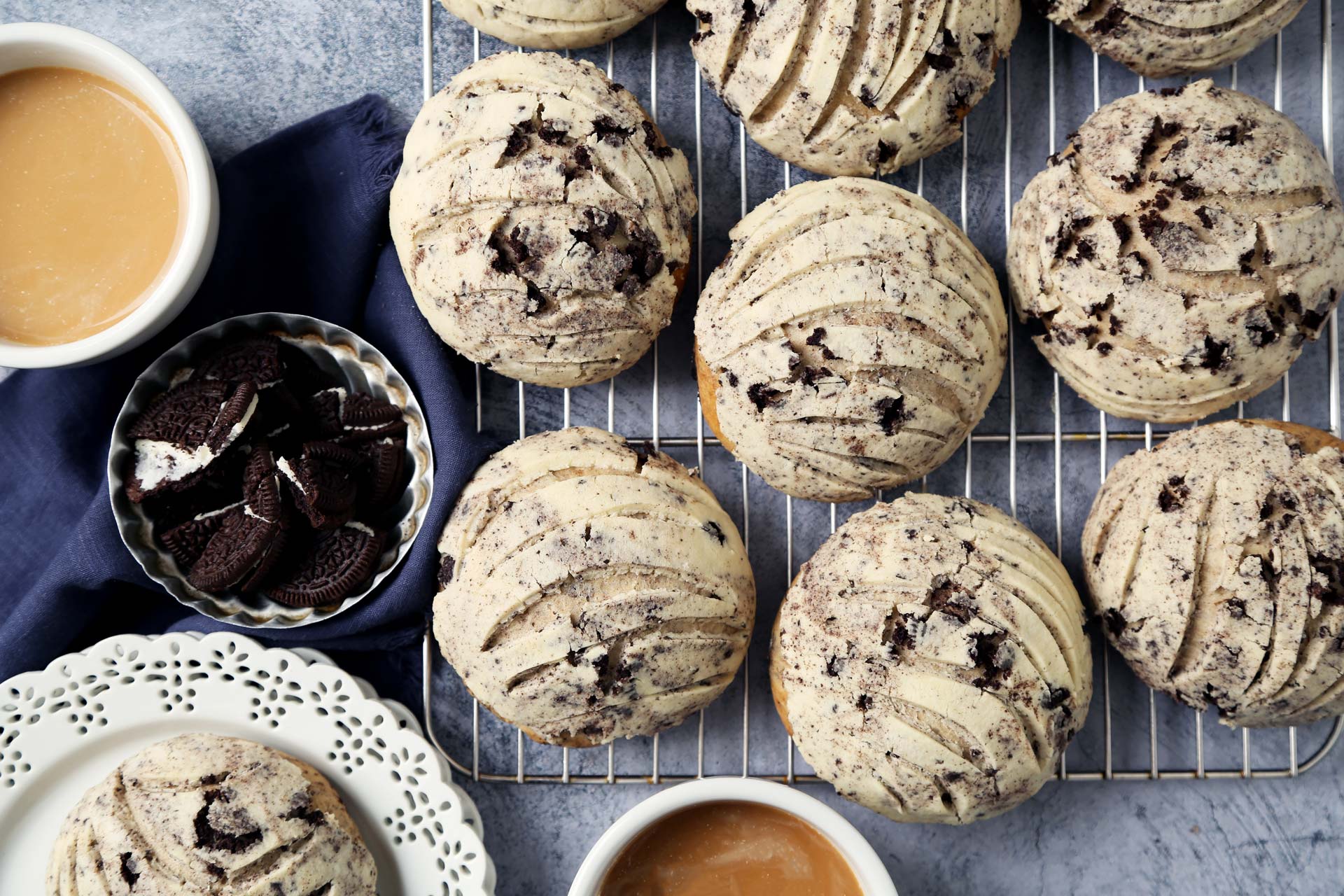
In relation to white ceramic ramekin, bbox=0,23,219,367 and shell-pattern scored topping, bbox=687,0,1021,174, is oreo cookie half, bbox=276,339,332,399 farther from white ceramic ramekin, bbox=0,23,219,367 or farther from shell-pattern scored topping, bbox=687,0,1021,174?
shell-pattern scored topping, bbox=687,0,1021,174

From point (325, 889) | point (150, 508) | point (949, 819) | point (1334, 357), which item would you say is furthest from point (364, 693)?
point (1334, 357)

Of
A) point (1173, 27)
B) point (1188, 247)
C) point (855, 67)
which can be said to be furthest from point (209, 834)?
point (1173, 27)

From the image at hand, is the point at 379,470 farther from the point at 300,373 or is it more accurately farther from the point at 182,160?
the point at 182,160

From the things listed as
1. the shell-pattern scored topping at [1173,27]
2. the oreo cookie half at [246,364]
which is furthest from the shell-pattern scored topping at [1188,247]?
the oreo cookie half at [246,364]

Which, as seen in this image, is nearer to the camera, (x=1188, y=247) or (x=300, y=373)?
(x=1188, y=247)

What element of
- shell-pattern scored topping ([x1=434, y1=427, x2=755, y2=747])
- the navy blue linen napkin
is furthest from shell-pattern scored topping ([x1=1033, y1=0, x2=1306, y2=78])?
the navy blue linen napkin

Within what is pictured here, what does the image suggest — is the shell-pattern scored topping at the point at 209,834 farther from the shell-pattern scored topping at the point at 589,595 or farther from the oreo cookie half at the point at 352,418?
the oreo cookie half at the point at 352,418

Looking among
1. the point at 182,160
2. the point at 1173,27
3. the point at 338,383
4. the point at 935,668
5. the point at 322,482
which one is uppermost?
the point at 1173,27

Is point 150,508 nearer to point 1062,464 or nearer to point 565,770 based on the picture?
point 565,770
